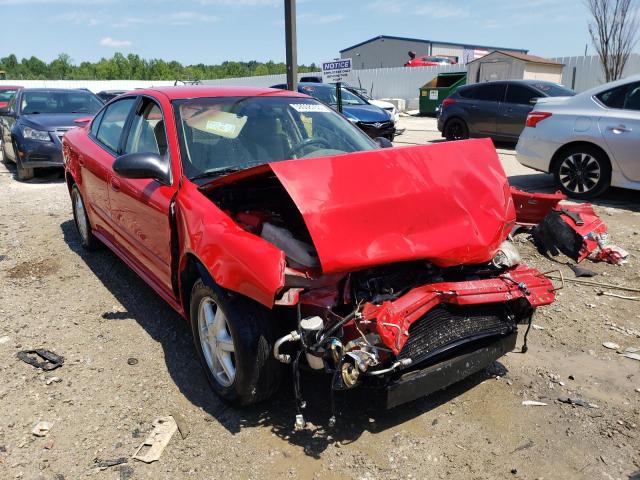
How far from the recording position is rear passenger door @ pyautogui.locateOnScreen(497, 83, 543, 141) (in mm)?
11945

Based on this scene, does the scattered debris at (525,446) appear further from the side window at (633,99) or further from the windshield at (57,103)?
the windshield at (57,103)

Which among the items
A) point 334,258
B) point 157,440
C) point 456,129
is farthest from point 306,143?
point 456,129

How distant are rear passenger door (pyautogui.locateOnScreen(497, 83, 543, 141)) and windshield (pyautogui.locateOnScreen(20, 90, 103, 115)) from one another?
9.00 m

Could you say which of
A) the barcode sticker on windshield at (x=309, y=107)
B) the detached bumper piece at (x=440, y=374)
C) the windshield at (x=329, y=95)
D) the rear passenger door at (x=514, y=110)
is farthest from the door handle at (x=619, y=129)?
the windshield at (x=329, y=95)

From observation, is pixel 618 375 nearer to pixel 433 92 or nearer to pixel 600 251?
pixel 600 251

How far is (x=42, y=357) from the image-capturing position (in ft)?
11.6

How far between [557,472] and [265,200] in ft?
7.09

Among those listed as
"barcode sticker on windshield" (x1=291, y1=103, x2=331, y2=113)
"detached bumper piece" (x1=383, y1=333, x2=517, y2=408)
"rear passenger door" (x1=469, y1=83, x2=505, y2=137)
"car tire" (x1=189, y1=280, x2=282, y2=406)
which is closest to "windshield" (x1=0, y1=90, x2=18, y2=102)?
"rear passenger door" (x1=469, y1=83, x2=505, y2=137)

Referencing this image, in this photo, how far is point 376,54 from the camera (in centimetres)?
5638

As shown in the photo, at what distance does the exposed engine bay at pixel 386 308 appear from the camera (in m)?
2.33

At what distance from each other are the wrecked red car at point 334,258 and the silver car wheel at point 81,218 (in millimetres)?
2077

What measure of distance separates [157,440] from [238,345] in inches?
26.9

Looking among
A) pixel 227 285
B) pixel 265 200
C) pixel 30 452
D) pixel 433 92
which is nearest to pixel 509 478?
pixel 227 285

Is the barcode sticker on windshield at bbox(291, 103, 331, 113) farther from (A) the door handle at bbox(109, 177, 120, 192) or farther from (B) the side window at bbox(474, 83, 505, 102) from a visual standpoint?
(B) the side window at bbox(474, 83, 505, 102)
